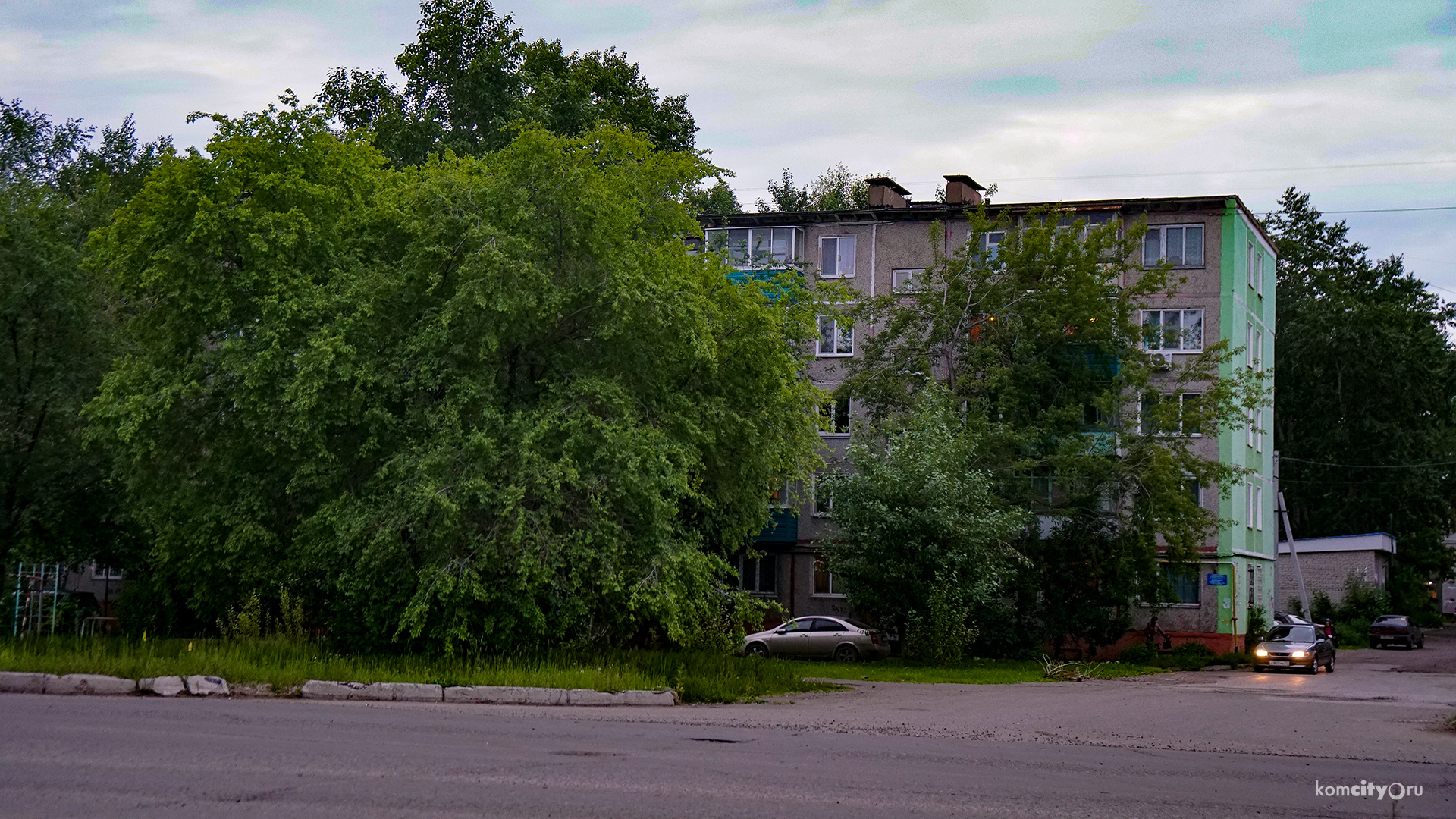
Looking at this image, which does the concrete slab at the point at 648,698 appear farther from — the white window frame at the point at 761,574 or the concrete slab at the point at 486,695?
the white window frame at the point at 761,574

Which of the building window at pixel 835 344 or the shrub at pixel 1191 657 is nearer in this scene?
the shrub at pixel 1191 657

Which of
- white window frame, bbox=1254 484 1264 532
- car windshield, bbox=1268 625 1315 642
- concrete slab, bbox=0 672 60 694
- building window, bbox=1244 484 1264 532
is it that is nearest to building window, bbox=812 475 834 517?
car windshield, bbox=1268 625 1315 642

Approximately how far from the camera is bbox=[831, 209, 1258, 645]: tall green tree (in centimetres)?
3550

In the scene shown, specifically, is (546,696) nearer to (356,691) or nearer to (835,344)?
(356,691)

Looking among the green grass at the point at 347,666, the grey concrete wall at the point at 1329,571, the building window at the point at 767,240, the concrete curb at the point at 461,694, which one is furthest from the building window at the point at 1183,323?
the concrete curb at the point at 461,694

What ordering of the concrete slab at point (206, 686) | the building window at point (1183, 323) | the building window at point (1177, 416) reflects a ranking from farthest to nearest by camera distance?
the building window at point (1183, 323)
the building window at point (1177, 416)
the concrete slab at point (206, 686)

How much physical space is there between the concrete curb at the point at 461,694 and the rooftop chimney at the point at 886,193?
31779 millimetres

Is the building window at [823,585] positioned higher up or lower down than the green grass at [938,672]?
higher up

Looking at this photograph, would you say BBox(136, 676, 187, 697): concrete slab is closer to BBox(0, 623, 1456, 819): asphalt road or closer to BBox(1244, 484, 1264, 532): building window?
BBox(0, 623, 1456, 819): asphalt road

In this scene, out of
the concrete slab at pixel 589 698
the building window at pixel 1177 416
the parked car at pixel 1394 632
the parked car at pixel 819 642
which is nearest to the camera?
the concrete slab at pixel 589 698

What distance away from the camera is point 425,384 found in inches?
808

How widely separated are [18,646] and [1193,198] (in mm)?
37326

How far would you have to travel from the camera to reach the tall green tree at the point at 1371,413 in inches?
2628
